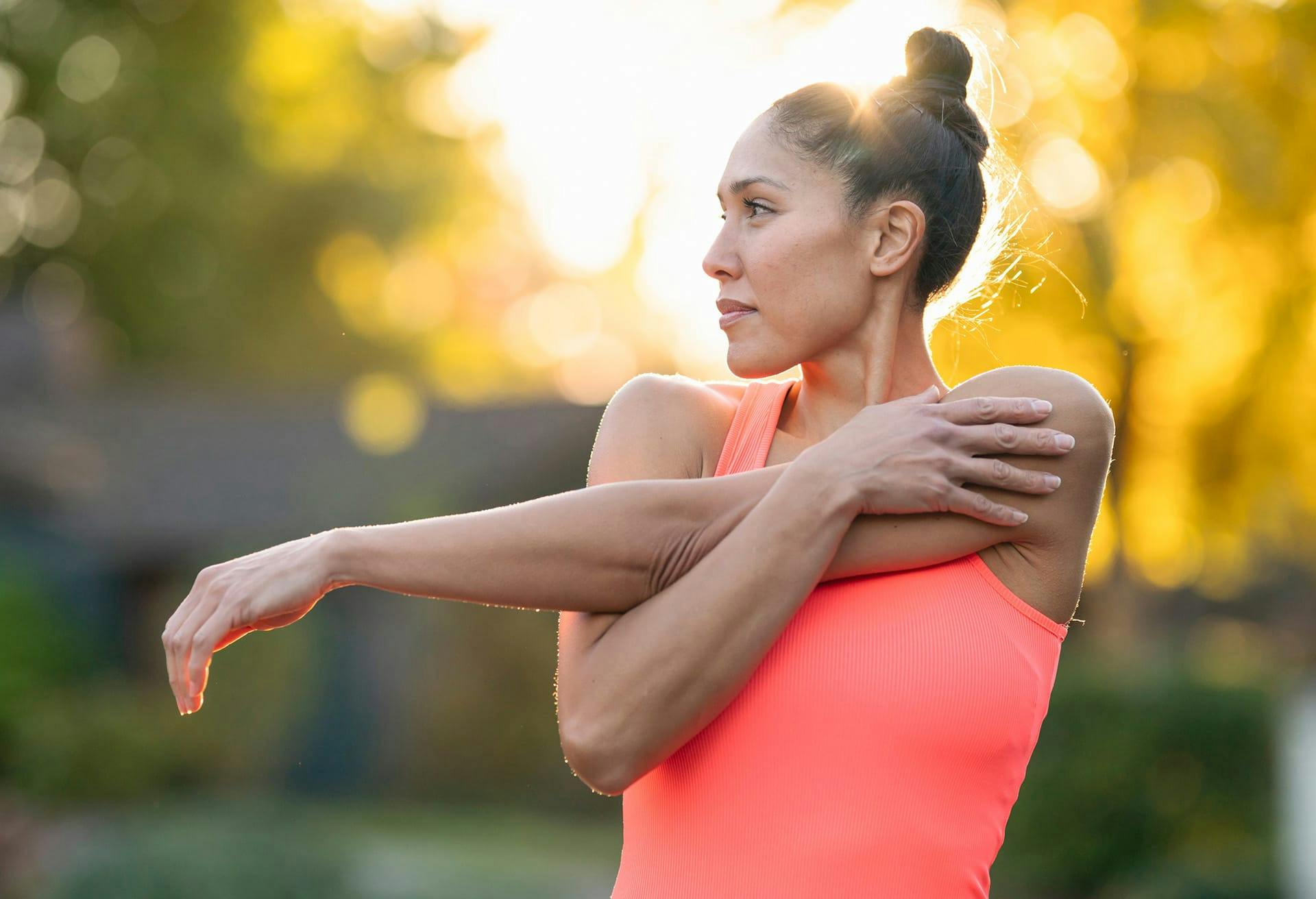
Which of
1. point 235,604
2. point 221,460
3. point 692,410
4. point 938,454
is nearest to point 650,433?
→ point 692,410

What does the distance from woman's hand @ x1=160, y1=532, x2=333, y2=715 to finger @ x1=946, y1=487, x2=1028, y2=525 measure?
893mm

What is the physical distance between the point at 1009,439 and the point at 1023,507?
0.37ft

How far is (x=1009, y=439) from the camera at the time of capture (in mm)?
2182

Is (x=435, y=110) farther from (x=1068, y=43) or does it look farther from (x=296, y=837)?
(x=296, y=837)

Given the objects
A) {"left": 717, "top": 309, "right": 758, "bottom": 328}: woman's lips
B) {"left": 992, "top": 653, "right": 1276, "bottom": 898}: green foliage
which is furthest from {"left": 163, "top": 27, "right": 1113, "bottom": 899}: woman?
{"left": 992, "top": 653, "right": 1276, "bottom": 898}: green foliage

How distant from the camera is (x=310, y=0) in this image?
3203 cm

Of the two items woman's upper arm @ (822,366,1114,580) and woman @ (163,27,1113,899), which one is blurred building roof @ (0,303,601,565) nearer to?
woman @ (163,27,1113,899)

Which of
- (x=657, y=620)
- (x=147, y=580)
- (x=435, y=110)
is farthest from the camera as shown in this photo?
(x=435, y=110)

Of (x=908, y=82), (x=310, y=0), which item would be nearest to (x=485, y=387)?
(x=310, y=0)

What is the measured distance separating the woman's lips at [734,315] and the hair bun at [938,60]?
1.61 feet

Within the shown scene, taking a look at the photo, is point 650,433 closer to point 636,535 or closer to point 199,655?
point 636,535

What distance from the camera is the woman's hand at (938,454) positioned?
215cm

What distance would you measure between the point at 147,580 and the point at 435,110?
16.3 m

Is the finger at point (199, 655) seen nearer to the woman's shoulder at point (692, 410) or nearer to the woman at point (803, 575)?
the woman at point (803, 575)
